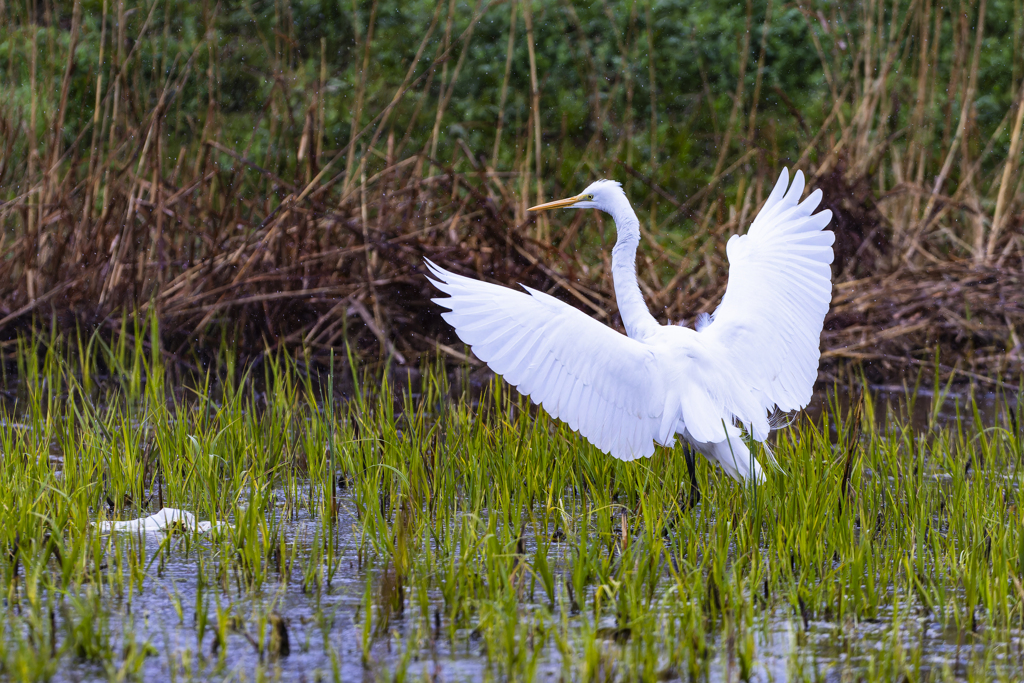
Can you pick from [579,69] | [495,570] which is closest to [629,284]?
[495,570]

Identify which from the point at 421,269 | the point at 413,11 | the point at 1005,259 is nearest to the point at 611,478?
the point at 421,269

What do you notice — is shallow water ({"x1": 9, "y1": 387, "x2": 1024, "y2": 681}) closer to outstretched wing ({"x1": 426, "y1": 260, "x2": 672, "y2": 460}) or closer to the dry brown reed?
outstretched wing ({"x1": 426, "y1": 260, "x2": 672, "y2": 460})

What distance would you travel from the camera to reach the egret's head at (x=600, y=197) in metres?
4.32

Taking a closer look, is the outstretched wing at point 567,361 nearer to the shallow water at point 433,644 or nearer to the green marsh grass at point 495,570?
the green marsh grass at point 495,570

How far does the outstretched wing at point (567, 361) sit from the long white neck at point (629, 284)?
0.34m

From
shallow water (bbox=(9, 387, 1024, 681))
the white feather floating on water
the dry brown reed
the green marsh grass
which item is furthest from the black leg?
the dry brown reed

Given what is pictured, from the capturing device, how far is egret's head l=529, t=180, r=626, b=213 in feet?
14.2

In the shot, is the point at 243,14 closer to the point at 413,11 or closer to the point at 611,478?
the point at 413,11

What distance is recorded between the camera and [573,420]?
3.62 meters

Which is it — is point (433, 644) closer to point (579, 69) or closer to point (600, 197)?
point (600, 197)

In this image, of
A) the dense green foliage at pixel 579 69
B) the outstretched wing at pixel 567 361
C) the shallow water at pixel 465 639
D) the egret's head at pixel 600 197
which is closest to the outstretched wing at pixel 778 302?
the outstretched wing at pixel 567 361

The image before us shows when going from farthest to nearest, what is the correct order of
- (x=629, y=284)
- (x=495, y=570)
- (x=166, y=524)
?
(x=629, y=284) < (x=166, y=524) < (x=495, y=570)

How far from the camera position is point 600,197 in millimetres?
4398

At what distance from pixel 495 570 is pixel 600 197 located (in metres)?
2.03
